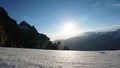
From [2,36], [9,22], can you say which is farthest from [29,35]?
[2,36]

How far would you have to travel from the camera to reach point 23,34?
319 feet

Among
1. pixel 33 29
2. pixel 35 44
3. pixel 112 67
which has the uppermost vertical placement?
pixel 33 29

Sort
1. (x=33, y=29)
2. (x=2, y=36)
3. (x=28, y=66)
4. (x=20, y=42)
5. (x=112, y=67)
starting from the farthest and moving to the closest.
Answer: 1. (x=33, y=29)
2. (x=20, y=42)
3. (x=2, y=36)
4. (x=112, y=67)
5. (x=28, y=66)

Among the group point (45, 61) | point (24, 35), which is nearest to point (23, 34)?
point (24, 35)

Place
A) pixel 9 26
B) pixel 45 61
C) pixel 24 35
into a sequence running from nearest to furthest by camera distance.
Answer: pixel 45 61
pixel 9 26
pixel 24 35

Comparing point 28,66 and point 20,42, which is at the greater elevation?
point 20,42

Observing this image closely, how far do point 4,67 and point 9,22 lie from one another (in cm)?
8639

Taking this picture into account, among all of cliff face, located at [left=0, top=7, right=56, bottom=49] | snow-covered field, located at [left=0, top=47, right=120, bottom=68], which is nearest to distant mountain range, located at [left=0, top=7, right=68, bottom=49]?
cliff face, located at [left=0, top=7, right=56, bottom=49]

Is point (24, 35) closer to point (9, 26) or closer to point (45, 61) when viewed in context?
point (9, 26)

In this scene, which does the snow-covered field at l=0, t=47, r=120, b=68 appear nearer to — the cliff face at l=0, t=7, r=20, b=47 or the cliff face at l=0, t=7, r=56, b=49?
the cliff face at l=0, t=7, r=56, b=49

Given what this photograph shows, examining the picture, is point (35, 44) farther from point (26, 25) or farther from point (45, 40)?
point (26, 25)

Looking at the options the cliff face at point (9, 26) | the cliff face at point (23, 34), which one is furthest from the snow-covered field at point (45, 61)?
the cliff face at point (9, 26)

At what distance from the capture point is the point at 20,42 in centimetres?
8956

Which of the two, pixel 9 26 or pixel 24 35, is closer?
pixel 9 26
